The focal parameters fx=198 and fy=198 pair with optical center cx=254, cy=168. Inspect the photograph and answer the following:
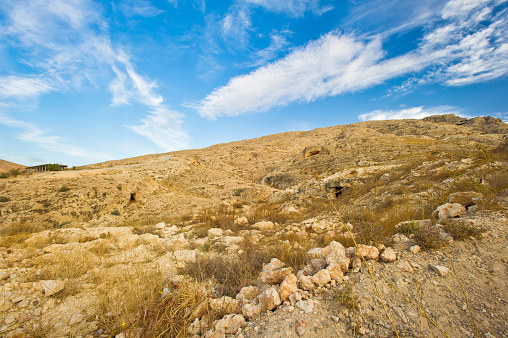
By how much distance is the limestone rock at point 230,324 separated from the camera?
1.97 m

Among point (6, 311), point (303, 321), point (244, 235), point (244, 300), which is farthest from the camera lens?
point (244, 235)

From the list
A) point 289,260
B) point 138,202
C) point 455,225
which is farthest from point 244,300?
point 138,202

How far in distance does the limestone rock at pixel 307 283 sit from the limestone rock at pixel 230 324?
0.75 m

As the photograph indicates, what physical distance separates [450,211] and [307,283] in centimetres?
292

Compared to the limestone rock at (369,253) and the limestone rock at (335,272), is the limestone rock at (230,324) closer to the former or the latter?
the limestone rock at (335,272)

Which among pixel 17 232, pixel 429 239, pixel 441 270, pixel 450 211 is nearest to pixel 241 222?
pixel 429 239

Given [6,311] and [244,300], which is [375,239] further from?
[6,311]

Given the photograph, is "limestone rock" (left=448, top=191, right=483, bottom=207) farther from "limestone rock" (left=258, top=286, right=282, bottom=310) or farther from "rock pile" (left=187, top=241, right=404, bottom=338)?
"limestone rock" (left=258, top=286, right=282, bottom=310)

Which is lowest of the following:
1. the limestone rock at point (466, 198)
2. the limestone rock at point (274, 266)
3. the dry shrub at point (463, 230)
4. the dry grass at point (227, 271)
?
the dry grass at point (227, 271)

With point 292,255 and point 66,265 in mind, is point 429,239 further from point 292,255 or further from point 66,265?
point 66,265

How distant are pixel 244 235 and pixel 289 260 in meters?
2.27

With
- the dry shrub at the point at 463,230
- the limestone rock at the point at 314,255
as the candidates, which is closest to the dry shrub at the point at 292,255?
the limestone rock at the point at 314,255

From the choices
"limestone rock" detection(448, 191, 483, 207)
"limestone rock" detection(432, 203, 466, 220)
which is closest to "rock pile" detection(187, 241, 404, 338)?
"limestone rock" detection(432, 203, 466, 220)

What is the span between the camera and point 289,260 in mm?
3285
